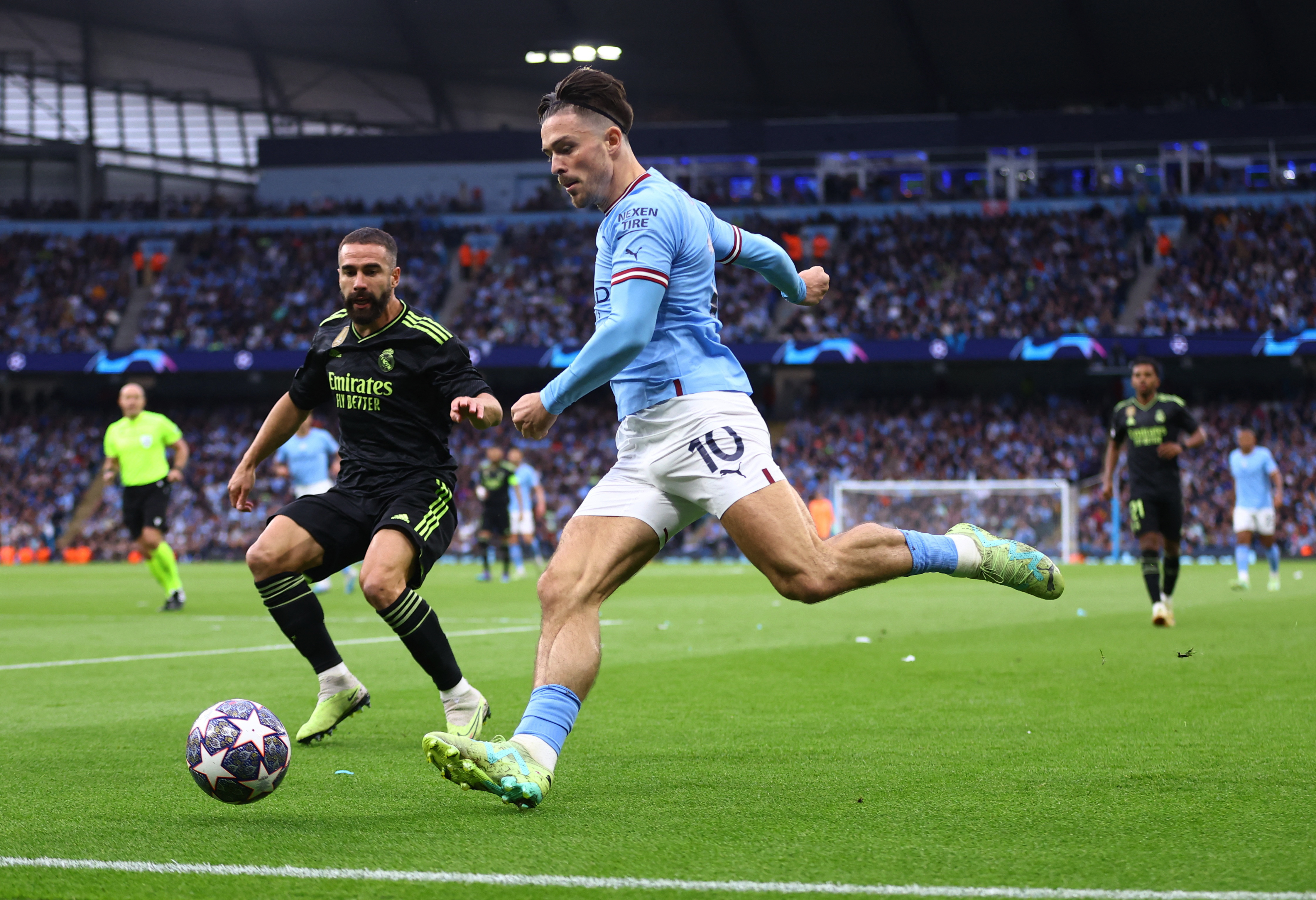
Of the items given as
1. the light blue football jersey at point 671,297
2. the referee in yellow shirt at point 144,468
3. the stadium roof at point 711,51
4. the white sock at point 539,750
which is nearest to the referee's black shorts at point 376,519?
the light blue football jersey at point 671,297

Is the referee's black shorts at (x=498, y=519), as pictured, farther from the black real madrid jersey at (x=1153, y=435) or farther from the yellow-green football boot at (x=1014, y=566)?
the yellow-green football boot at (x=1014, y=566)

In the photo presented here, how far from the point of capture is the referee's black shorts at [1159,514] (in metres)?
11.7

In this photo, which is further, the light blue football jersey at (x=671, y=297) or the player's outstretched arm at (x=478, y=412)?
the player's outstretched arm at (x=478, y=412)

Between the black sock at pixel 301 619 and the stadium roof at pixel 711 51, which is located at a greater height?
the stadium roof at pixel 711 51

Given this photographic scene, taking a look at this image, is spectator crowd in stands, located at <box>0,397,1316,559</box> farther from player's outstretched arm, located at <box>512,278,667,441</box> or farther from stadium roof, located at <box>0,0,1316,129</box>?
player's outstretched arm, located at <box>512,278,667,441</box>

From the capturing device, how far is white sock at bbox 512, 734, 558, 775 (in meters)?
4.11

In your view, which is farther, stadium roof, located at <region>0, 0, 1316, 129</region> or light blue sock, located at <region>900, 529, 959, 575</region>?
stadium roof, located at <region>0, 0, 1316, 129</region>

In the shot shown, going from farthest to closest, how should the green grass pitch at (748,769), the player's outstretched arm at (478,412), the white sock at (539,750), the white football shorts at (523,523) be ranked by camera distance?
the white football shorts at (523,523), the player's outstretched arm at (478,412), the white sock at (539,750), the green grass pitch at (748,769)

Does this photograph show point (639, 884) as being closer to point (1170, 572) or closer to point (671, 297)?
point (671, 297)

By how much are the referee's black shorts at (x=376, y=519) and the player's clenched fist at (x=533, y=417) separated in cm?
180

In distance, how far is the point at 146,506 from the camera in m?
14.5

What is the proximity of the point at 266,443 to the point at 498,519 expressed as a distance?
16082 millimetres

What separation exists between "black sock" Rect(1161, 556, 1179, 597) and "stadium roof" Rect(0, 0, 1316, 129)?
100ft

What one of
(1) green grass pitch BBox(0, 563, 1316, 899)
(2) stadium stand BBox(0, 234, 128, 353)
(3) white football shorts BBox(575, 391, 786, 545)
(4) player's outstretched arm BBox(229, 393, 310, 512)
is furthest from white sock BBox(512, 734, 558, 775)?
(2) stadium stand BBox(0, 234, 128, 353)
